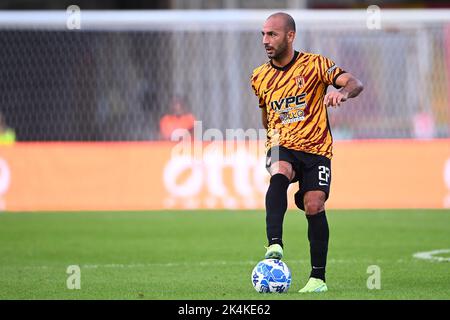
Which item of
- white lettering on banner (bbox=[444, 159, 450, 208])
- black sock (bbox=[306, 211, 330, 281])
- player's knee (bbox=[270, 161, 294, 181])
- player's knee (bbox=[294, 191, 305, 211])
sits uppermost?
white lettering on banner (bbox=[444, 159, 450, 208])

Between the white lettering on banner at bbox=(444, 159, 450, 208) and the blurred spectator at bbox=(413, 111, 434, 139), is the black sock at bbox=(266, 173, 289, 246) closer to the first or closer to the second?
the white lettering on banner at bbox=(444, 159, 450, 208)

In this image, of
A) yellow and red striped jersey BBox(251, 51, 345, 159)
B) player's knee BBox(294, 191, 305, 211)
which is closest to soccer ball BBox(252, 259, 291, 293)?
player's knee BBox(294, 191, 305, 211)

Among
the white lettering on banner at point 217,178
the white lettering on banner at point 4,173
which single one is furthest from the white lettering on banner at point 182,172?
the white lettering on banner at point 4,173

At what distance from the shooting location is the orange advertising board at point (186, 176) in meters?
17.3

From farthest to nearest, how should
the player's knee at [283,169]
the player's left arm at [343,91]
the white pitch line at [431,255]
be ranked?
the white pitch line at [431,255]
the player's knee at [283,169]
the player's left arm at [343,91]

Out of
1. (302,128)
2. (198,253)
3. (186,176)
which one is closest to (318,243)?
(302,128)

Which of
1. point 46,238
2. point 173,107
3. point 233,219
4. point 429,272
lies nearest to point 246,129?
point 173,107

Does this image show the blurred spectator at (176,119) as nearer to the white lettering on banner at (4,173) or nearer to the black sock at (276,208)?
the white lettering on banner at (4,173)

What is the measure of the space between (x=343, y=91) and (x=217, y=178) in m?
9.50

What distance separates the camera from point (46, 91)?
1919 cm

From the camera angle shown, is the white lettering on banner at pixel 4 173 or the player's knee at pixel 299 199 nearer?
the player's knee at pixel 299 199

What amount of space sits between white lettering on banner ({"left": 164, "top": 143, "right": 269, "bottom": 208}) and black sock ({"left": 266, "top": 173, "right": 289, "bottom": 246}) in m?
9.00

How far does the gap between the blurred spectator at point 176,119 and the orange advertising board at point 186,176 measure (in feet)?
4.67

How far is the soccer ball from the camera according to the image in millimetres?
7930
